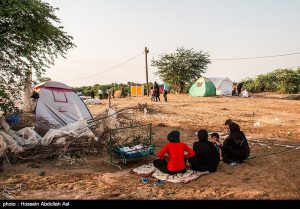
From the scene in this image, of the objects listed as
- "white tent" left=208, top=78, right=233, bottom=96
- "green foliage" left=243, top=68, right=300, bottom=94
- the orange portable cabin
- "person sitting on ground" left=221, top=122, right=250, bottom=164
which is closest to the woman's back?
"person sitting on ground" left=221, top=122, right=250, bottom=164

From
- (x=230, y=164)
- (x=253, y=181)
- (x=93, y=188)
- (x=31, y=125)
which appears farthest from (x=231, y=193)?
(x=31, y=125)

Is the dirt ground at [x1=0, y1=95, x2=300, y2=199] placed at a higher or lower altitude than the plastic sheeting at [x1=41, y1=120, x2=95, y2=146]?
lower

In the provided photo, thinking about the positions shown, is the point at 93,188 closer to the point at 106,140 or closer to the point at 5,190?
the point at 5,190

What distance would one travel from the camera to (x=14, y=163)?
26.3ft

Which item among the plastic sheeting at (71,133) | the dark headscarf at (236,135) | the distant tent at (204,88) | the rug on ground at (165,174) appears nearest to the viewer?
the rug on ground at (165,174)

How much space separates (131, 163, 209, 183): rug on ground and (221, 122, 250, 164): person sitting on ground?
112 cm

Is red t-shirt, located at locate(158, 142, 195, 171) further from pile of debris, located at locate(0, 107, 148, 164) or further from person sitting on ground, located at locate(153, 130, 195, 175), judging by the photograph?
pile of debris, located at locate(0, 107, 148, 164)

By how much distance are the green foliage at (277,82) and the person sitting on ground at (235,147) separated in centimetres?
2896

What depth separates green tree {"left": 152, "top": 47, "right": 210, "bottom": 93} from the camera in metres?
39.1

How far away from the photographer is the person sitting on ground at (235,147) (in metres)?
7.52

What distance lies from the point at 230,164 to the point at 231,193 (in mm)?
2001

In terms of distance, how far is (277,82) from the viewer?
37.3 meters

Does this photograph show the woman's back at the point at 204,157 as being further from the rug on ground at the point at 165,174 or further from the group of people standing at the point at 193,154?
the rug on ground at the point at 165,174

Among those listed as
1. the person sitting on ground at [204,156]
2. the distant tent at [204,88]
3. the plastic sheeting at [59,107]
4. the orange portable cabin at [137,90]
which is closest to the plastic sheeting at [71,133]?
the plastic sheeting at [59,107]
